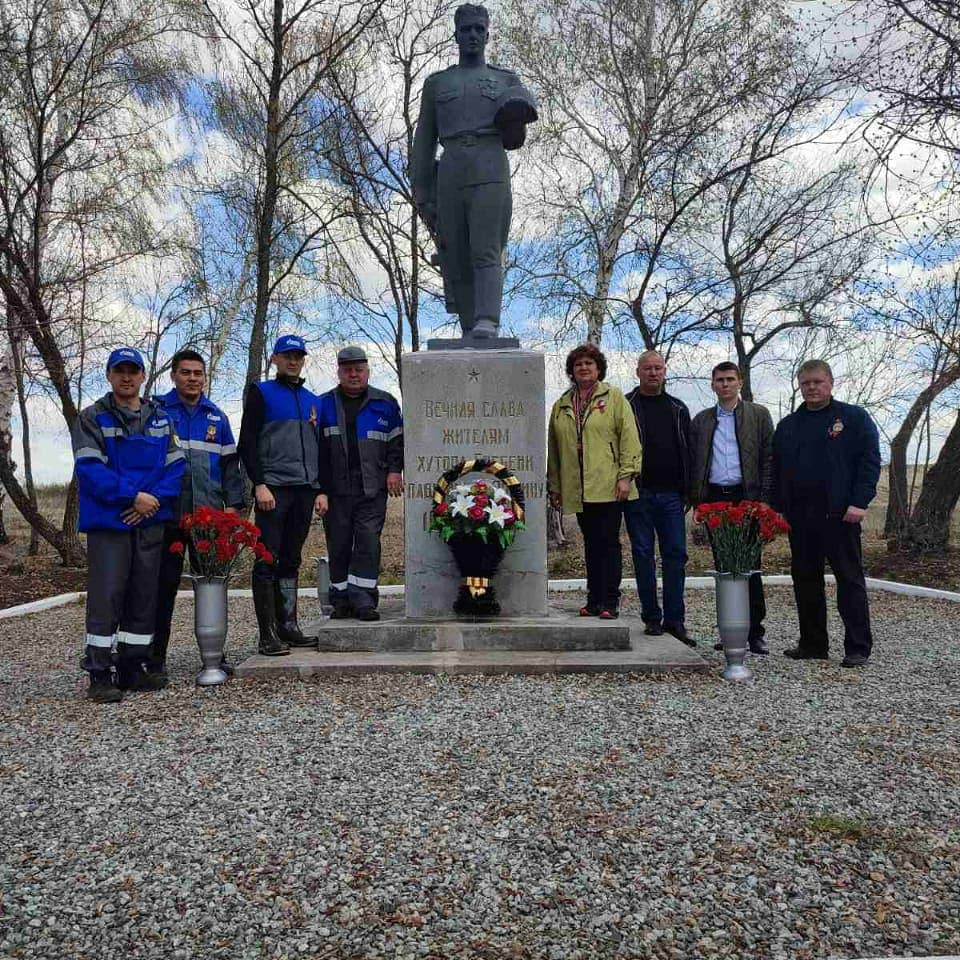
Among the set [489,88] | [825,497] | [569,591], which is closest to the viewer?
[825,497]

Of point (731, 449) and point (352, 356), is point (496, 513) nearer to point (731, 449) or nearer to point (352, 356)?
point (352, 356)

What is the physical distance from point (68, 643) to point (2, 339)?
5.02 meters

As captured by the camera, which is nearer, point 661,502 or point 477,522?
point 477,522

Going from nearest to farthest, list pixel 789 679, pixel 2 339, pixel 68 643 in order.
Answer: pixel 789 679
pixel 68 643
pixel 2 339

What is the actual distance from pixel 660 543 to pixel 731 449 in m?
0.80

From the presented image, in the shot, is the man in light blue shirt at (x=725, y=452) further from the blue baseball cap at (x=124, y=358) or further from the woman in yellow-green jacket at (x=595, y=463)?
the blue baseball cap at (x=124, y=358)

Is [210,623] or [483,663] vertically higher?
[210,623]

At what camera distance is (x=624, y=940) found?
203 centimetres

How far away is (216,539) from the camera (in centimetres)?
463

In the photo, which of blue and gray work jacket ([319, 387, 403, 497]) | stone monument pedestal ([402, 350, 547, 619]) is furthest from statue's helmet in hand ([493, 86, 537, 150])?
blue and gray work jacket ([319, 387, 403, 497])

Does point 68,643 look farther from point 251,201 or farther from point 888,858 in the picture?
point 251,201

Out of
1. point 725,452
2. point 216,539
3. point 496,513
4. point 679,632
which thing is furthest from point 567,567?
point 216,539

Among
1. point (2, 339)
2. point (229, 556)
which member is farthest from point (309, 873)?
point (2, 339)

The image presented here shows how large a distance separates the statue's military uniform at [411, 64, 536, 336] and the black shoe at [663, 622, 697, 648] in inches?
96.9
